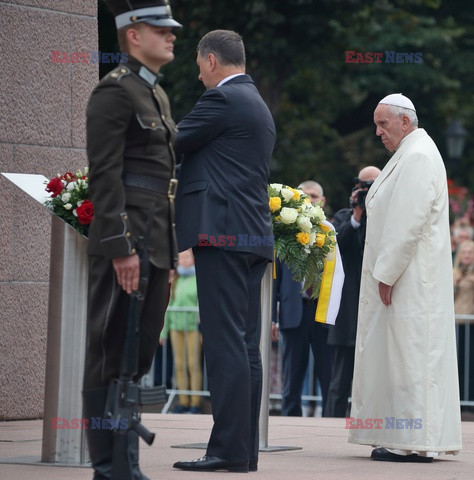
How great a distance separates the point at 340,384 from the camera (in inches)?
496

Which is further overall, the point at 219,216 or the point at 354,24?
the point at 354,24

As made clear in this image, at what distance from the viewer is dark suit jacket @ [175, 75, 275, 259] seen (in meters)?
7.20

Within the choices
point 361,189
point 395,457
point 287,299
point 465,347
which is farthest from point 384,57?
point 395,457

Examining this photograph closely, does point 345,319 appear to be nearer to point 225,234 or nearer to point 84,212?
point 225,234

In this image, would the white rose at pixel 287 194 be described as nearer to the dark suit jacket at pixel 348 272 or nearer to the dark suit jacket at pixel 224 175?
the dark suit jacket at pixel 224 175

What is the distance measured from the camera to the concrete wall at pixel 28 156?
954 cm

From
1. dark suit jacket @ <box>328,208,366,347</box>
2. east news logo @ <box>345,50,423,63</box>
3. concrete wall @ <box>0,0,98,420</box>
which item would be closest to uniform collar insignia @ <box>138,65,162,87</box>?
concrete wall @ <box>0,0,98,420</box>

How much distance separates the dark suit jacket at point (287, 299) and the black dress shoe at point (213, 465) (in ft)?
18.1

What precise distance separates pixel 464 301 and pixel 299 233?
7131mm

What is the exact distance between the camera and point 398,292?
27.5 feet

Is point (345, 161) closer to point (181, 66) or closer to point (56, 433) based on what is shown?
Answer: point (181, 66)

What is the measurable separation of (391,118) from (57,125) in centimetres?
257

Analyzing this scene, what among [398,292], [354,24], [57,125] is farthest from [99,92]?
[354,24]

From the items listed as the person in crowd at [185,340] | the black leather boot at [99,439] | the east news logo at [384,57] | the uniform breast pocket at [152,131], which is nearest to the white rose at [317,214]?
the uniform breast pocket at [152,131]
